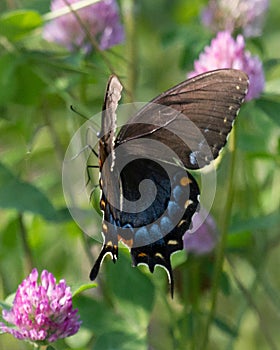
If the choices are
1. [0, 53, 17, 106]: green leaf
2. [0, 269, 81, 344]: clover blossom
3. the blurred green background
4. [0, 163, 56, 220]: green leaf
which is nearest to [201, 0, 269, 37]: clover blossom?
the blurred green background

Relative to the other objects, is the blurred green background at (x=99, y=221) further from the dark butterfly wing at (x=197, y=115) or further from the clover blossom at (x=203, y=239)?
the dark butterfly wing at (x=197, y=115)

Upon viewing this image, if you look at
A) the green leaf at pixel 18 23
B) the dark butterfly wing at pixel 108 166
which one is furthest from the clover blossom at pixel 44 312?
the green leaf at pixel 18 23

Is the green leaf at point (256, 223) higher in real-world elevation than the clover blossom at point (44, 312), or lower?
higher

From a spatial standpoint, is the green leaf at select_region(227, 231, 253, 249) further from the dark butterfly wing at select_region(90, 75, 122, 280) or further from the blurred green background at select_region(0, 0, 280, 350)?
the dark butterfly wing at select_region(90, 75, 122, 280)

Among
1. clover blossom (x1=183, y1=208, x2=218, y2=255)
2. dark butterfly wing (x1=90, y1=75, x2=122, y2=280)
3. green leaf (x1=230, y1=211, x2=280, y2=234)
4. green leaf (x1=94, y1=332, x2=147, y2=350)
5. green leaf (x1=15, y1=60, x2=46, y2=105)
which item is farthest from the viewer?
green leaf (x1=15, y1=60, x2=46, y2=105)

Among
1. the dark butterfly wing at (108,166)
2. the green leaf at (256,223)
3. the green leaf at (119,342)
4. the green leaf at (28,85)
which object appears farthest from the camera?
the green leaf at (28,85)
